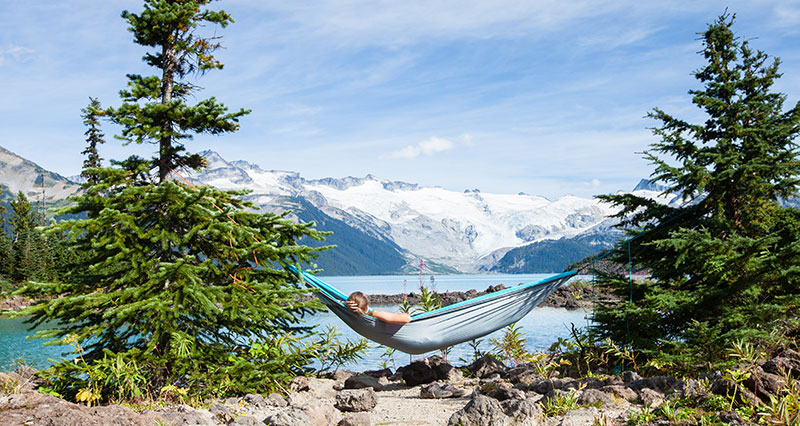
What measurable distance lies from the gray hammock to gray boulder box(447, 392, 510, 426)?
153 cm

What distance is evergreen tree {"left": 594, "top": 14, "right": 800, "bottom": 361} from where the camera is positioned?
5102mm

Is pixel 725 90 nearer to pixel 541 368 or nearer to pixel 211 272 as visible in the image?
pixel 541 368

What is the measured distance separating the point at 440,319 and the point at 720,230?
2.97m

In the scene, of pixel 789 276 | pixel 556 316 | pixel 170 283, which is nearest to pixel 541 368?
pixel 789 276

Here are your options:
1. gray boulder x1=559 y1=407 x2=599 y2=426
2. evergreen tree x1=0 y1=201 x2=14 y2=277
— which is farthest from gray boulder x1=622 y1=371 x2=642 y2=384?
evergreen tree x1=0 y1=201 x2=14 y2=277

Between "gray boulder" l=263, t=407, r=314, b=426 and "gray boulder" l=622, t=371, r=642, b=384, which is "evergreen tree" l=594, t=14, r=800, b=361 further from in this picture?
"gray boulder" l=263, t=407, r=314, b=426

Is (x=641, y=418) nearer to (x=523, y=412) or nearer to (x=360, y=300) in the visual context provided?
(x=523, y=412)

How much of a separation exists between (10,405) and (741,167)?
6116 millimetres

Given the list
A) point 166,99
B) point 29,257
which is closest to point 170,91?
point 166,99

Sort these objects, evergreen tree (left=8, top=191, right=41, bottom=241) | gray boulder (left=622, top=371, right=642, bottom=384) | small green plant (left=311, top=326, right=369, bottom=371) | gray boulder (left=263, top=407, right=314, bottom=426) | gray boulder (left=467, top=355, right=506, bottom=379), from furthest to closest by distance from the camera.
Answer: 1. evergreen tree (left=8, top=191, right=41, bottom=241)
2. gray boulder (left=467, top=355, right=506, bottom=379)
3. small green plant (left=311, top=326, right=369, bottom=371)
4. gray boulder (left=622, top=371, right=642, bottom=384)
5. gray boulder (left=263, top=407, right=314, bottom=426)

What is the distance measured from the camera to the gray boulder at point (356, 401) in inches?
184

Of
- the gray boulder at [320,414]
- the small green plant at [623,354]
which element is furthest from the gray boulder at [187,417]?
the small green plant at [623,354]

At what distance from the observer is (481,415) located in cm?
378

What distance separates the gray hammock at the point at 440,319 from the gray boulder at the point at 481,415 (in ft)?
5.03
